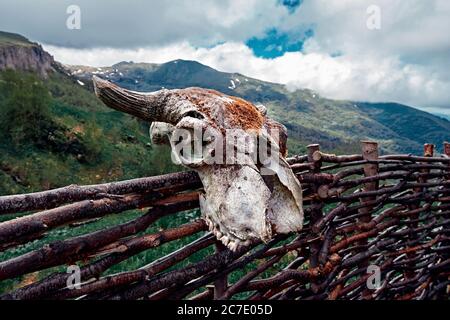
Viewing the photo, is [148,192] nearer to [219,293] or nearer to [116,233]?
[116,233]

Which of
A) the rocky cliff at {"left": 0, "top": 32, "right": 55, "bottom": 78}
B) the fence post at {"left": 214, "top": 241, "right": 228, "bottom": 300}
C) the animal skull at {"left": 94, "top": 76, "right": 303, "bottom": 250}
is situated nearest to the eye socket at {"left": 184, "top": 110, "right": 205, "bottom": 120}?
the animal skull at {"left": 94, "top": 76, "right": 303, "bottom": 250}

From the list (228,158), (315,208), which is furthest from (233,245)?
(315,208)

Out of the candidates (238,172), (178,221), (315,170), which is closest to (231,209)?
(238,172)

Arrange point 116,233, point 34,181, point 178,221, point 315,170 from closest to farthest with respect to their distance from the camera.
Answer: point 116,233 < point 315,170 < point 178,221 < point 34,181

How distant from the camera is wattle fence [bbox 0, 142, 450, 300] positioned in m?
1.31

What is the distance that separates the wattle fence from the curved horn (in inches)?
10.5

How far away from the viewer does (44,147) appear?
18.1 metres

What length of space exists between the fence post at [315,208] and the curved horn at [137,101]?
1120 mm

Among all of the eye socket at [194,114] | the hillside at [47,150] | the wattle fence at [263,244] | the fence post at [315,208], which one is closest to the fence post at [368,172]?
the wattle fence at [263,244]

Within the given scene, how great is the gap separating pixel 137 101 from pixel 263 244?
166cm

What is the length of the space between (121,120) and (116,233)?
28.9 meters

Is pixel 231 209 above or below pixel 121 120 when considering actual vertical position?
below

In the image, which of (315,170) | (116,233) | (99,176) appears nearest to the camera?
(116,233)

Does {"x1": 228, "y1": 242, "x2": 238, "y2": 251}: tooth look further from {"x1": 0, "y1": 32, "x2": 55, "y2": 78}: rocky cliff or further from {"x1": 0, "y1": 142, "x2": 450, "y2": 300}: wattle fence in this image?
{"x1": 0, "y1": 32, "x2": 55, "y2": 78}: rocky cliff
